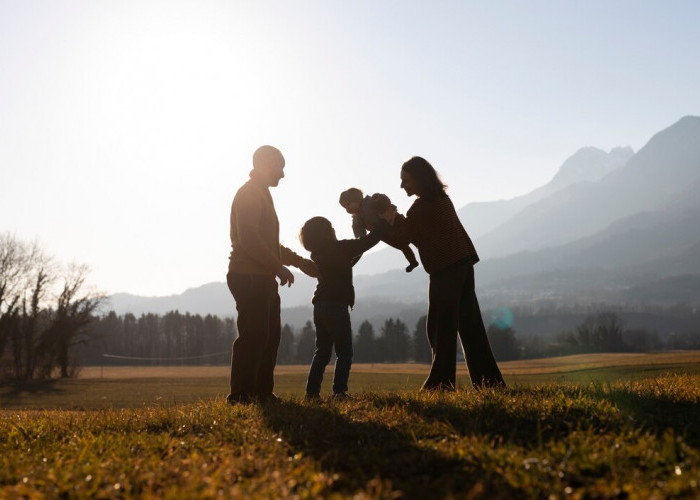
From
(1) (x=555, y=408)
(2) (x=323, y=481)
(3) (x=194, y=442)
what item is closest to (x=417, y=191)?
(1) (x=555, y=408)

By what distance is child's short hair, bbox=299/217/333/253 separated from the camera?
817 cm

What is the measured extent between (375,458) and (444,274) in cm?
372

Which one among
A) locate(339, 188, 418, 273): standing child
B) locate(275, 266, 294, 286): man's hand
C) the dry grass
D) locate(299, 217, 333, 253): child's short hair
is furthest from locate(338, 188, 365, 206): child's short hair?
the dry grass

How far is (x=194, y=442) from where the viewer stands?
4484 millimetres

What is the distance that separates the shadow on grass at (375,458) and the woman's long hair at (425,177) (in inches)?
124

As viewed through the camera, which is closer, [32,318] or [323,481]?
[323,481]

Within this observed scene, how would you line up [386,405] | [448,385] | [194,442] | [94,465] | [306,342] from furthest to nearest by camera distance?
[306,342]
[448,385]
[386,405]
[194,442]
[94,465]

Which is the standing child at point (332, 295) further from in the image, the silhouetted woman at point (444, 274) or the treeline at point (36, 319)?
the treeline at point (36, 319)

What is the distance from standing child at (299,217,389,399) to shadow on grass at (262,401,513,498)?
2777mm

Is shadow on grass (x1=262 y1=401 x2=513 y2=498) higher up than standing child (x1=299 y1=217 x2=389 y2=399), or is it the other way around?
standing child (x1=299 y1=217 x2=389 y2=399)

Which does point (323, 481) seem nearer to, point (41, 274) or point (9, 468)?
point (9, 468)

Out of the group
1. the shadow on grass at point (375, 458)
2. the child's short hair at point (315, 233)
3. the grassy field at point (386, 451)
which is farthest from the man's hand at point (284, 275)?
the shadow on grass at point (375, 458)

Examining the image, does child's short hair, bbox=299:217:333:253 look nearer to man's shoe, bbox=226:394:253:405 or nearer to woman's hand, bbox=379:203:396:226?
woman's hand, bbox=379:203:396:226

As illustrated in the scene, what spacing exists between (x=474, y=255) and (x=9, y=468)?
5.18m
